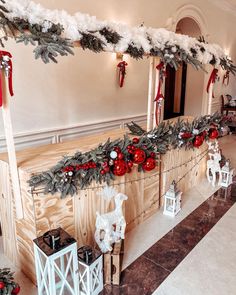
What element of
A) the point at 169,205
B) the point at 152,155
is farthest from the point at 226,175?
the point at 152,155

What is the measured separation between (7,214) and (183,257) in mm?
1510

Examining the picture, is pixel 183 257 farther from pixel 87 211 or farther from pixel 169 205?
pixel 87 211

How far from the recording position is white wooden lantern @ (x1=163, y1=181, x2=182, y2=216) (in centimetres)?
270

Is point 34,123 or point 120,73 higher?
point 120,73

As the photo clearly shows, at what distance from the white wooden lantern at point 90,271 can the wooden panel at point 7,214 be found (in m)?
0.69

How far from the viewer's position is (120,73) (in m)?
3.93

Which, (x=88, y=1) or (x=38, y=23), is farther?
(x=88, y=1)

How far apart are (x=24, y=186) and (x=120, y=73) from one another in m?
2.70

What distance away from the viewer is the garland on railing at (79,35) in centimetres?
139

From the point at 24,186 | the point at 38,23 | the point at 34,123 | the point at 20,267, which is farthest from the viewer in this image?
the point at 34,123

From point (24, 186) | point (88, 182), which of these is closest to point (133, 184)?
point (88, 182)

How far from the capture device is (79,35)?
5.47 ft

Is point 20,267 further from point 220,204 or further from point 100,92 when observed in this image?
point 100,92

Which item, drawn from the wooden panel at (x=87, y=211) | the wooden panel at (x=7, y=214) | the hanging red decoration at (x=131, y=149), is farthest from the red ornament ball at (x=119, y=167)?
the wooden panel at (x=7, y=214)
